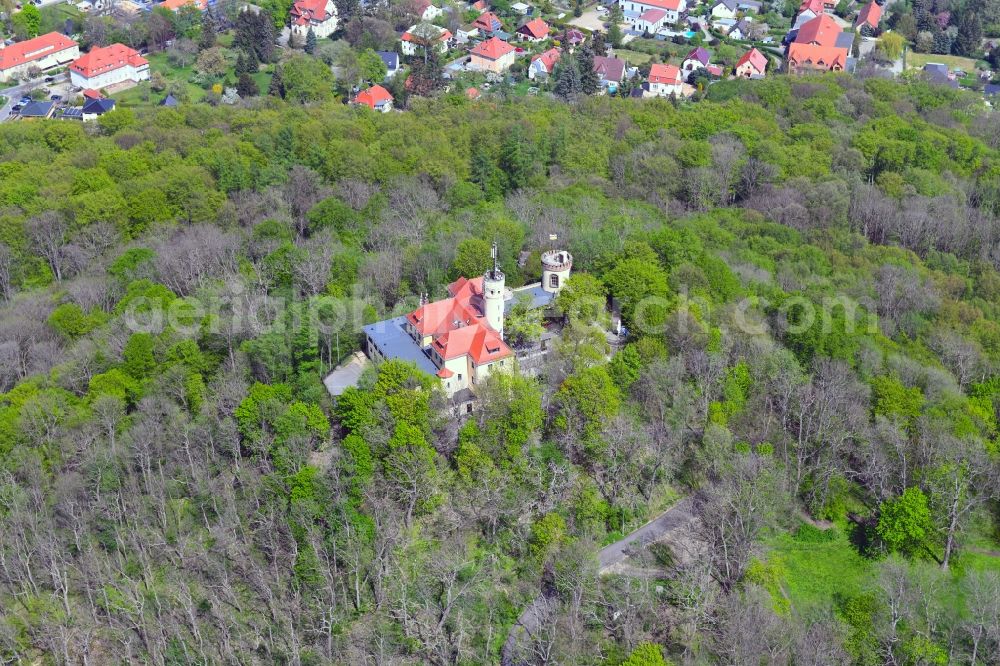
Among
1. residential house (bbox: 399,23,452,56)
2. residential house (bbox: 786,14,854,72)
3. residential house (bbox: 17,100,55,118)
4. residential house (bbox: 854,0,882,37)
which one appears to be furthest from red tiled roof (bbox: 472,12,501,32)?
residential house (bbox: 17,100,55,118)

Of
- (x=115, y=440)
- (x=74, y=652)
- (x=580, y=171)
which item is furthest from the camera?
(x=580, y=171)

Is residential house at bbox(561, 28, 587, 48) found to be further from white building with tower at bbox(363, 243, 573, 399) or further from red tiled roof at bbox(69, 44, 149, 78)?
white building with tower at bbox(363, 243, 573, 399)

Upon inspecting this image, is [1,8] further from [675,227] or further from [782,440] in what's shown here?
[782,440]

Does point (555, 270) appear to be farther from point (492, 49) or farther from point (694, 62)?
point (694, 62)

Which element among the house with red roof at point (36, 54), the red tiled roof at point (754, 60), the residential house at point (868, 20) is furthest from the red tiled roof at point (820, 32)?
the house with red roof at point (36, 54)

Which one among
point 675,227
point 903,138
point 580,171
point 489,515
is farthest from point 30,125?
point 903,138

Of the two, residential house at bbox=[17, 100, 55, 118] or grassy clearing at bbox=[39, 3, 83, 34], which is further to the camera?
grassy clearing at bbox=[39, 3, 83, 34]

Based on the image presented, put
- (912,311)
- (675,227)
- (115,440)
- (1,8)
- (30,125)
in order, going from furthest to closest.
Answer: (1,8) → (30,125) → (675,227) → (912,311) → (115,440)
